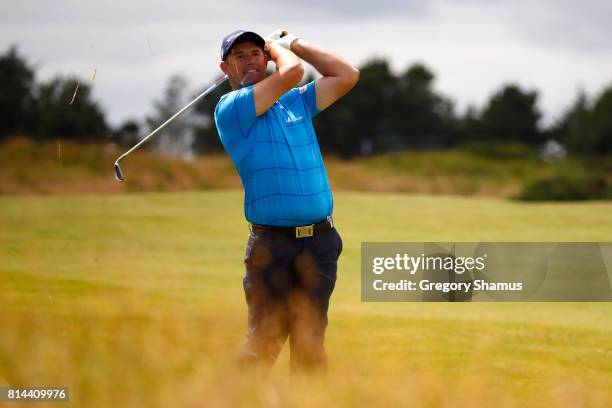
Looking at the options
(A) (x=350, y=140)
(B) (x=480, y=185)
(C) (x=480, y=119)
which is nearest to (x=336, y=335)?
(B) (x=480, y=185)

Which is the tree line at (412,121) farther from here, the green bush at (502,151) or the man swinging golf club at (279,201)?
the man swinging golf club at (279,201)

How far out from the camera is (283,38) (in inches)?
204

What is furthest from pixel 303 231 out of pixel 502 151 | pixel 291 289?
pixel 502 151

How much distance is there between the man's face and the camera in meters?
4.97

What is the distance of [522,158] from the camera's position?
199 ft

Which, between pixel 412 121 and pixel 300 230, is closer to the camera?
pixel 300 230

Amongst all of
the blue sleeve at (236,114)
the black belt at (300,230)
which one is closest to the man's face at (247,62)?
the blue sleeve at (236,114)

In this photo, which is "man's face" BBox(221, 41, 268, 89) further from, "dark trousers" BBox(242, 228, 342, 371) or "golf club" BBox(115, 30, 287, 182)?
"dark trousers" BBox(242, 228, 342, 371)

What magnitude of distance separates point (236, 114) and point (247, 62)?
321mm

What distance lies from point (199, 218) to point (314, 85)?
16625mm

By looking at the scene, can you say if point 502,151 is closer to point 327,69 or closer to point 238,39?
point 327,69

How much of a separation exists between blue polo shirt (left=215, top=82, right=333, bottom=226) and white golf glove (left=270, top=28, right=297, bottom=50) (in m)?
0.38

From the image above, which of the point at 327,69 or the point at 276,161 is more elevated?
the point at 327,69

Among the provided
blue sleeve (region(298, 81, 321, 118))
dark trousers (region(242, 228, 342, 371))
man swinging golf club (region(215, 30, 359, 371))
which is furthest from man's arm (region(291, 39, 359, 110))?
dark trousers (region(242, 228, 342, 371))
